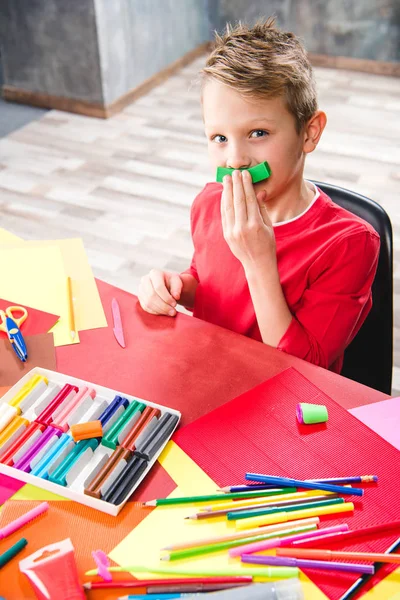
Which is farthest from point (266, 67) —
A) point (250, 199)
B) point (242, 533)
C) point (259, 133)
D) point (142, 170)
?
point (142, 170)

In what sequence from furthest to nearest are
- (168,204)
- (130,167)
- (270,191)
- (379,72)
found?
1. (379,72)
2. (130,167)
3. (168,204)
4. (270,191)

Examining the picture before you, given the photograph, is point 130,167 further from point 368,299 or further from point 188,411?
point 188,411

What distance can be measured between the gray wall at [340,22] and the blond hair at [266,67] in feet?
11.1

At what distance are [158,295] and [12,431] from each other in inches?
13.9

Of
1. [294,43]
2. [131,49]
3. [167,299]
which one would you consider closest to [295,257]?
[167,299]

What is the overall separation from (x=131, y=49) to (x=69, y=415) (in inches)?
132

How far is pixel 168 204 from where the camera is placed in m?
2.98

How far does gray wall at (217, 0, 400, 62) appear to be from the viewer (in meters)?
4.10

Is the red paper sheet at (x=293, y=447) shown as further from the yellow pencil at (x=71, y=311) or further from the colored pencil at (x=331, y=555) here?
the yellow pencil at (x=71, y=311)

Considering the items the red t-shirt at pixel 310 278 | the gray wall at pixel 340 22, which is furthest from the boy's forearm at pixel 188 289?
the gray wall at pixel 340 22

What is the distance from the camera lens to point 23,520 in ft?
2.49

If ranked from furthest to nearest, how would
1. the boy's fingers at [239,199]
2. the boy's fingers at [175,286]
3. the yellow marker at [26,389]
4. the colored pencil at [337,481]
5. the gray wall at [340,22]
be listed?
the gray wall at [340,22], the boy's fingers at [175,286], the boy's fingers at [239,199], the yellow marker at [26,389], the colored pencil at [337,481]

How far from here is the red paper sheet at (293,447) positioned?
778 mm

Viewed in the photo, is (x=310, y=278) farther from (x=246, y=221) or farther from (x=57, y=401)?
(x=57, y=401)
